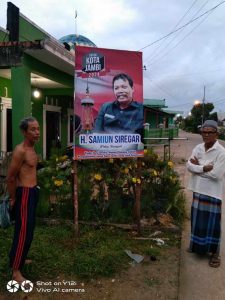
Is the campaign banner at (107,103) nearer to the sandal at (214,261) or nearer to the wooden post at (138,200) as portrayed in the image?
the wooden post at (138,200)

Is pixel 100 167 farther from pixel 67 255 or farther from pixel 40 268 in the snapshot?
pixel 40 268

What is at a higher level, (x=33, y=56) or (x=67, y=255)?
(x=33, y=56)

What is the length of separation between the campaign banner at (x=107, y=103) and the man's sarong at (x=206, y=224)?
108 cm

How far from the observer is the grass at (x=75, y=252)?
3615mm

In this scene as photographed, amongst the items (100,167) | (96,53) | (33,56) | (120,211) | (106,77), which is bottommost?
(120,211)

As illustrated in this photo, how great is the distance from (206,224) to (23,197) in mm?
2212

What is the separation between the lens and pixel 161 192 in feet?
18.4

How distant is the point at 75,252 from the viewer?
4.08 meters

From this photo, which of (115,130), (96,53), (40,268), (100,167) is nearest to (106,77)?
(96,53)

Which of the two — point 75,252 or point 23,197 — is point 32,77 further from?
point 23,197

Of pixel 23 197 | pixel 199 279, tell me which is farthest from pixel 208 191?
pixel 23 197

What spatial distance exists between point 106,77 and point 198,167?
1.65 meters

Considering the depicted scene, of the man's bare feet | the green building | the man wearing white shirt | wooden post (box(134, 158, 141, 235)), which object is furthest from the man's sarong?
the green building

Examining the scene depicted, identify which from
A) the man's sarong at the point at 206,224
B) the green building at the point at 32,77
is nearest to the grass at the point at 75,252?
the man's sarong at the point at 206,224
